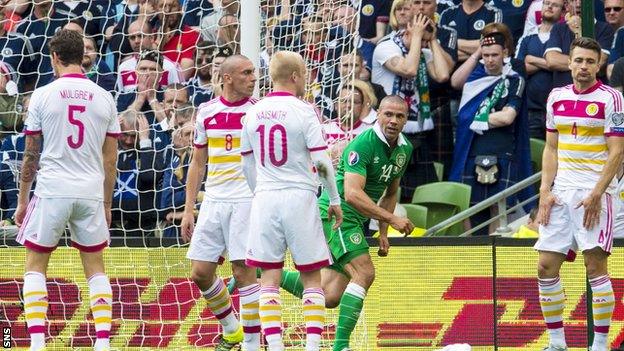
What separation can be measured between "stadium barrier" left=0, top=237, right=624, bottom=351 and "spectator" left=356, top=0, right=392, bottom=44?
3580 mm

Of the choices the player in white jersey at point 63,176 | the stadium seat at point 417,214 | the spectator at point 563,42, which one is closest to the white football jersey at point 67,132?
the player in white jersey at point 63,176

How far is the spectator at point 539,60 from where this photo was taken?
15.2 m

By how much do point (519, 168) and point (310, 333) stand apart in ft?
16.4

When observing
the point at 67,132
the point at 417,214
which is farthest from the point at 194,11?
the point at 67,132

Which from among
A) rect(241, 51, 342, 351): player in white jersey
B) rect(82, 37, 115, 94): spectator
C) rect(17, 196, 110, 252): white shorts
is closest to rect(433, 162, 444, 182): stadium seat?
rect(82, 37, 115, 94): spectator

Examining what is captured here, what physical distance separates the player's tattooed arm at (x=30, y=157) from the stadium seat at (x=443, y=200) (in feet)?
16.6

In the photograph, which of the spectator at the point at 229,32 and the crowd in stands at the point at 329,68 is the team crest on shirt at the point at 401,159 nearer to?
the crowd in stands at the point at 329,68

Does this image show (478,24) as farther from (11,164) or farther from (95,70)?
(11,164)

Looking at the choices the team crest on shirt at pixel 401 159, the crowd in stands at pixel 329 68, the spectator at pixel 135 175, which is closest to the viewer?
the team crest on shirt at pixel 401 159

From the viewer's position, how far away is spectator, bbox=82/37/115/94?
14617mm

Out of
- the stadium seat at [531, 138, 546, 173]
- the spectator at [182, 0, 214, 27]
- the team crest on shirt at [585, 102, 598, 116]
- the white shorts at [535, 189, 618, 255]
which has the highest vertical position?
the spectator at [182, 0, 214, 27]

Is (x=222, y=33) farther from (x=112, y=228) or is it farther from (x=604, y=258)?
(x=604, y=258)

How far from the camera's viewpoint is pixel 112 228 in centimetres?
1430

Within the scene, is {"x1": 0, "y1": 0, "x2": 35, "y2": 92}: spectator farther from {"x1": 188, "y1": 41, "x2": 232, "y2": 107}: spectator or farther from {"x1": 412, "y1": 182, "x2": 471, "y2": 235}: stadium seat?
{"x1": 412, "y1": 182, "x2": 471, "y2": 235}: stadium seat
